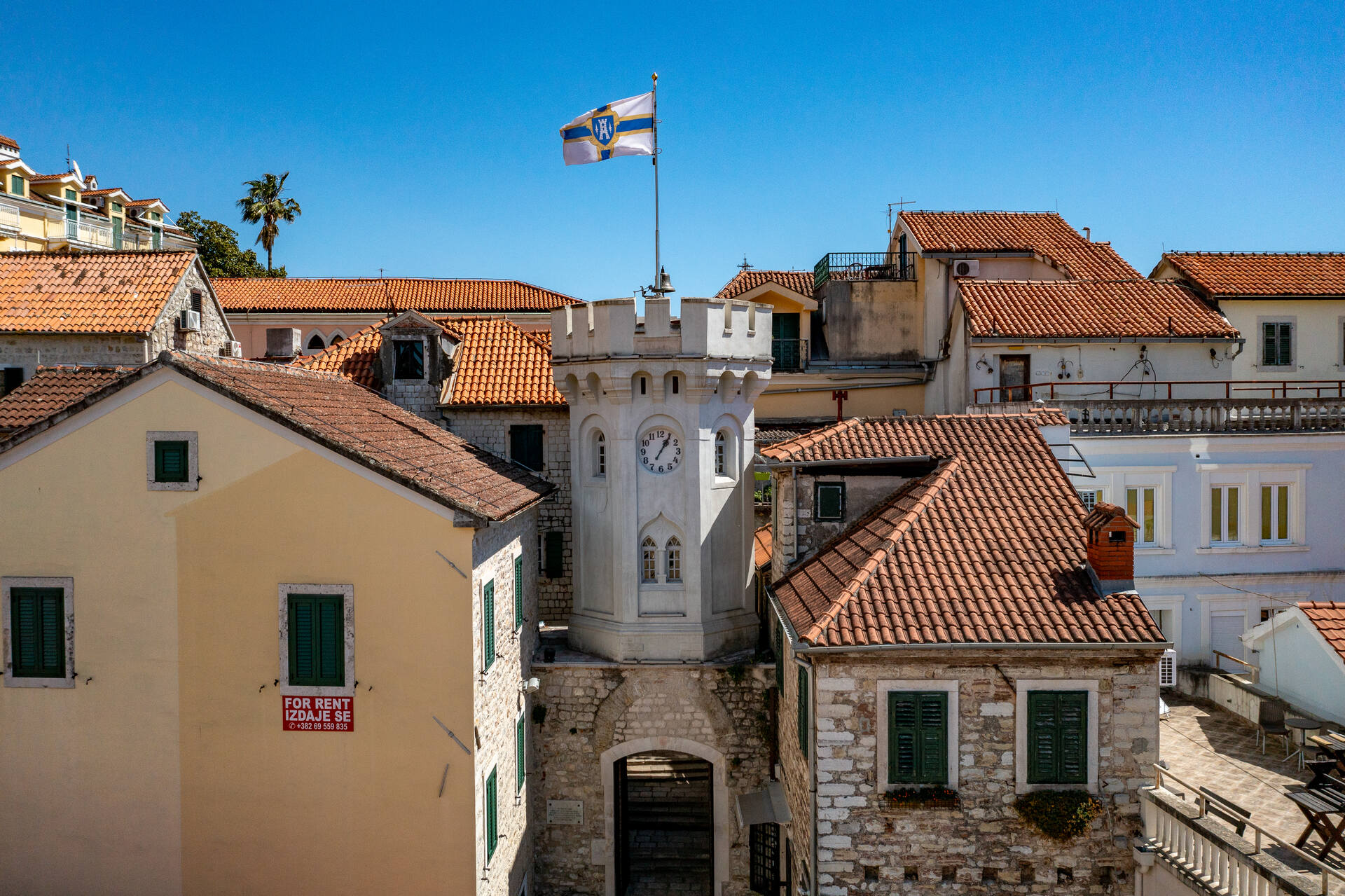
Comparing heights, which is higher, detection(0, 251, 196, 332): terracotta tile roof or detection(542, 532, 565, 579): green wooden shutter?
detection(0, 251, 196, 332): terracotta tile roof

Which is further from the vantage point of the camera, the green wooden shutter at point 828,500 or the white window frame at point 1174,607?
the white window frame at point 1174,607

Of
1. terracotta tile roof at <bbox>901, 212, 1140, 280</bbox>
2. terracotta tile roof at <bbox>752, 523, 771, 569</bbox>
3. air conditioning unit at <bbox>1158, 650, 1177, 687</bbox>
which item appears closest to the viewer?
air conditioning unit at <bbox>1158, 650, 1177, 687</bbox>

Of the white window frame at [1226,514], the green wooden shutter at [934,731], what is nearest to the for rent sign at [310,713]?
the green wooden shutter at [934,731]

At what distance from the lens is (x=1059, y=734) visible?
14.8 metres

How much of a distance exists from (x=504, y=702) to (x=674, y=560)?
16.6 feet

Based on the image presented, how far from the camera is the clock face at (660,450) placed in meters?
20.9

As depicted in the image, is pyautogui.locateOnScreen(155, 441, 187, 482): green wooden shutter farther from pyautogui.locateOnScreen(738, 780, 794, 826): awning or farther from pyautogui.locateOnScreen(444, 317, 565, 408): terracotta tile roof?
pyautogui.locateOnScreen(738, 780, 794, 826): awning

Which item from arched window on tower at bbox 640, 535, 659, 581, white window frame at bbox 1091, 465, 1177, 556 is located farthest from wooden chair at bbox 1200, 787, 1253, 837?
white window frame at bbox 1091, 465, 1177, 556

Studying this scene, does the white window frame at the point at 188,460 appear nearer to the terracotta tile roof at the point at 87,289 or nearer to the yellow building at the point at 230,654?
the yellow building at the point at 230,654

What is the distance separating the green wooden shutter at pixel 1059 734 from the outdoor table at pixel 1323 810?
275 cm

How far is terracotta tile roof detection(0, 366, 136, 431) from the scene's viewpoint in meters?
19.1

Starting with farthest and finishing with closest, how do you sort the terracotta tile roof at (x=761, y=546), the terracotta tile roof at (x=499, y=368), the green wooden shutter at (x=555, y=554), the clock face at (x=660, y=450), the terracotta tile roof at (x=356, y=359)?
the terracotta tile roof at (x=356, y=359), the green wooden shutter at (x=555, y=554), the terracotta tile roof at (x=499, y=368), the terracotta tile roof at (x=761, y=546), the clock face at (x=660, y=450)

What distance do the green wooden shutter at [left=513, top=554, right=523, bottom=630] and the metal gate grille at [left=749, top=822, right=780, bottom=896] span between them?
21.6ft

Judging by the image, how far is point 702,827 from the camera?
81.7ft
